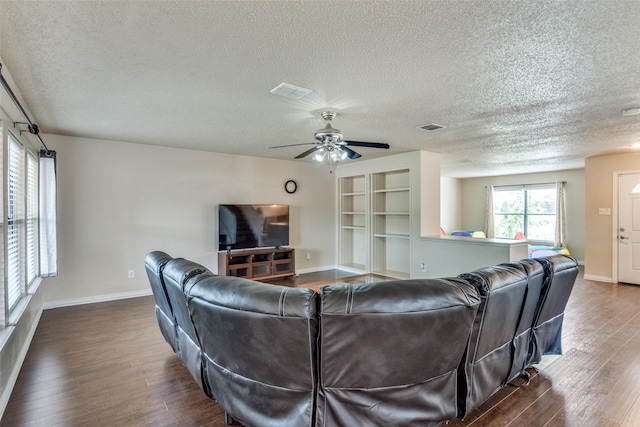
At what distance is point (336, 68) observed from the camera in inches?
91.7

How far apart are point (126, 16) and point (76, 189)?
3741 mm

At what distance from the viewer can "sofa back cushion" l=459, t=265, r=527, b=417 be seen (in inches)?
74.5

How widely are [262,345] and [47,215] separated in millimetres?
3551

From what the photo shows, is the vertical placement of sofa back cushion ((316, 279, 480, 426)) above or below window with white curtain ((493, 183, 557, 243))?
below

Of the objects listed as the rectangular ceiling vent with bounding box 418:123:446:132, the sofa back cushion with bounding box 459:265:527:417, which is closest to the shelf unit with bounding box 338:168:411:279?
the rectangular ceiling vent with bounding box 418:123:446:132

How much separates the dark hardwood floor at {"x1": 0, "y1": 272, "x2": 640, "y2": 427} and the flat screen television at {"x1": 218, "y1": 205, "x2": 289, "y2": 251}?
2.08 m

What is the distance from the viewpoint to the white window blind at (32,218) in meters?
3.36

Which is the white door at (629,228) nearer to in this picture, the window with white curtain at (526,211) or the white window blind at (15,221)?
the window with white curtain at (526,211)

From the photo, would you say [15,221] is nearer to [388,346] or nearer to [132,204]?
[132,204]

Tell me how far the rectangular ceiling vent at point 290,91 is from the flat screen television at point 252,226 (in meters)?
3.16

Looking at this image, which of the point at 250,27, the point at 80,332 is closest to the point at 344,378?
the point at 250,27

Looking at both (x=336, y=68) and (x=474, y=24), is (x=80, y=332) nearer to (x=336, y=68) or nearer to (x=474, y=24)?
(x=336, y=68)

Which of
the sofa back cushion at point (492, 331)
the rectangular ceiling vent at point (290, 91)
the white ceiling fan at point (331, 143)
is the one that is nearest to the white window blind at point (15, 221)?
the rectangular ceiling vent at point (290, 91)

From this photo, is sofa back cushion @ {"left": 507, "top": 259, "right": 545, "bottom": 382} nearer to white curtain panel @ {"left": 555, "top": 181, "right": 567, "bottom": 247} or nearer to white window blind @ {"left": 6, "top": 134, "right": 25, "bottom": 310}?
white window blind @ {"left": 6, "top": 134, "right": 25, "bottom": 310}
